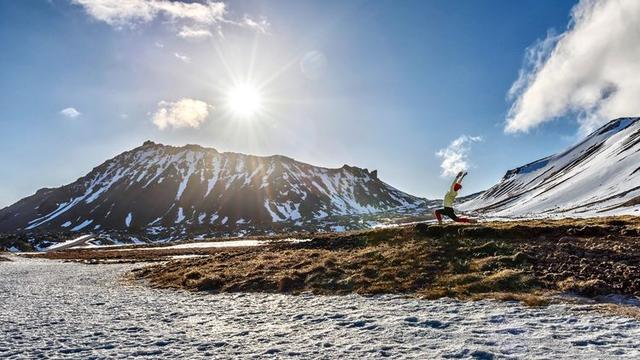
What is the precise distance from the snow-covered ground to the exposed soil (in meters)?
2.21

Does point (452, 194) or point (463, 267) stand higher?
point (452, 194)

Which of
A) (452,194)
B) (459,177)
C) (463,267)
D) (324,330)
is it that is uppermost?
(459,177)

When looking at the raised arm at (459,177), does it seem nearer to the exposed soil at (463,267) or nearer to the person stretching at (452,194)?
the person stretching at (452,194)

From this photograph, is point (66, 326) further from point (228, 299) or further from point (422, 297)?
point (422, 297)

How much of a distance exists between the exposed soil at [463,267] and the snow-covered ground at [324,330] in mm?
2214

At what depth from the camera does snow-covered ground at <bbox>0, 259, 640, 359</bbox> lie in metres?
10.3

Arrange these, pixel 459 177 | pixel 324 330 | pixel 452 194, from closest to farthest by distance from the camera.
Result: pixel 324 330
pixel 459 177
pixel 452 194

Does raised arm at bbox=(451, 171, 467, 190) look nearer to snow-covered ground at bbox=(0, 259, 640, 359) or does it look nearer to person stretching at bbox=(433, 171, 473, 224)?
person stretching at bbox=(433, 171, 473, 224)

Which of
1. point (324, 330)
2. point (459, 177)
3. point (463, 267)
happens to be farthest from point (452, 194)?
point (324, 330)

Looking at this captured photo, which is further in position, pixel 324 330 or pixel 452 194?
pixel 452 194

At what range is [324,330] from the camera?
12.9m

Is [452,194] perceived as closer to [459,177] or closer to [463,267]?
[459,177]

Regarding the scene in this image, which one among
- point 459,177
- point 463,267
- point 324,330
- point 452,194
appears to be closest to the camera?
point 324,330

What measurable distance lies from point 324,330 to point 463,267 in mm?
9953
